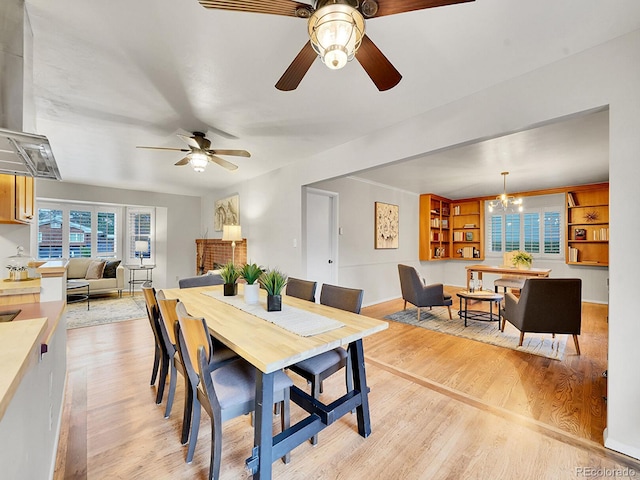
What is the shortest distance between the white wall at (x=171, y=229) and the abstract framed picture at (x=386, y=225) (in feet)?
14.8

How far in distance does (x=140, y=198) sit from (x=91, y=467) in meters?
5.95

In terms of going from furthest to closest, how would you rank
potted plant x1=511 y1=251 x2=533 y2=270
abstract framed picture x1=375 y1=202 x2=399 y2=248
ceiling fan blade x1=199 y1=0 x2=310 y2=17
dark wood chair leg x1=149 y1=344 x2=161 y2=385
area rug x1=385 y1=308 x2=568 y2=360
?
abstract framed picture x1=375 y1=202 x2=399 y2=248 < potted plant x1=511 y1=251 x2=533 y2=270 < area rug x1=385 y1=308 x2=568 y2=360 < dark wood chair leg x1=149 y1=344 x2=161 y2=385 < ceiling fan blade x1=199 y1=0 x2=310 y2=17

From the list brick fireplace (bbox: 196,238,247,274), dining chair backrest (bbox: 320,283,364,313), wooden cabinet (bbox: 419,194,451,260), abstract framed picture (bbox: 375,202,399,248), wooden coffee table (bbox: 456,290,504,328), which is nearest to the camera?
dining chair backrest (bbox: 320,283,364,313)

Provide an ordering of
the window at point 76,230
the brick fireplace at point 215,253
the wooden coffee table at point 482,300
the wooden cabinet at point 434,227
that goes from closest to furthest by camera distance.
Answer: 1. the wooden coffee table at point 482,300
2. the brick fireplace at point 215,253
3. the window at point 76,230
4. the wooden cabinet at point 434,227

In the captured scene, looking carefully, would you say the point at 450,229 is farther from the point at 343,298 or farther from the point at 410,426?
the point at 410,426

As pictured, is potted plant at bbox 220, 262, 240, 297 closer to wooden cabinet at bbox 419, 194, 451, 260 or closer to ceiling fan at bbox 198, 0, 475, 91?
ceiling fan at bbox 198, 0, 475, 91

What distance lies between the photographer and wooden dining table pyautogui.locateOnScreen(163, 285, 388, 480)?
48.9 inches

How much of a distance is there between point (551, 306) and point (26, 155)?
13.9 feet

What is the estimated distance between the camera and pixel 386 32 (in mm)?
1621

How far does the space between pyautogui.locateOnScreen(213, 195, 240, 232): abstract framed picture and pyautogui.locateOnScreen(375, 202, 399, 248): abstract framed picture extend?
2711 millimetres

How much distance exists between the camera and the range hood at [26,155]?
3.81ft

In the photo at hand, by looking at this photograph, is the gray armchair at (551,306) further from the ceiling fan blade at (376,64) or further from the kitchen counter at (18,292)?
the kitchen counter at (18,292)

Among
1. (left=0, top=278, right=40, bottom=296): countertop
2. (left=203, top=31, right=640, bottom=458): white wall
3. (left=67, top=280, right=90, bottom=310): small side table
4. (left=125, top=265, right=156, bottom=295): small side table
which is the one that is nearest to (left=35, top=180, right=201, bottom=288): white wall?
(left=125, top=265, right=156, bottom=295): small side table

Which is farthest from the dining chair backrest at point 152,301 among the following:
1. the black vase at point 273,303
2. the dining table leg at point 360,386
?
the dining table leg at point 360,386
